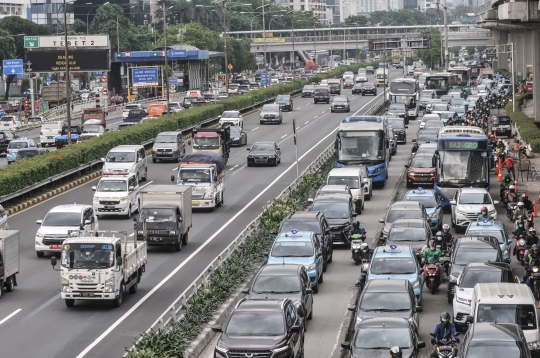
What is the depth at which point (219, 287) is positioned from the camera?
29500mm

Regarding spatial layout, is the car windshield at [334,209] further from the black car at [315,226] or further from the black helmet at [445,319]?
the black helmet at [445,319]

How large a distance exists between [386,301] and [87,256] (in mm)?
8484

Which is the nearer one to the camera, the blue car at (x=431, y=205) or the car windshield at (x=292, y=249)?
the car windshield at (x=292, y=249)

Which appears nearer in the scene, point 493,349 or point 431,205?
point 493,349

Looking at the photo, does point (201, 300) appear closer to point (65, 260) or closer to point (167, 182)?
point (65, 260)

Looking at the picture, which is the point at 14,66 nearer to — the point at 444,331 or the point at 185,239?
the point at 185,239

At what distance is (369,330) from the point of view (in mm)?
22156

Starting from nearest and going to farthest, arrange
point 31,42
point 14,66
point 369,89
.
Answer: point 31,42, point 369,89, point 14,66

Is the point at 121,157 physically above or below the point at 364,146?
below

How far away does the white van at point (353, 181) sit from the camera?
4644 cm

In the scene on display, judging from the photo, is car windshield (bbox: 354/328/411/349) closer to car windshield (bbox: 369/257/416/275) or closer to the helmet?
the helmet

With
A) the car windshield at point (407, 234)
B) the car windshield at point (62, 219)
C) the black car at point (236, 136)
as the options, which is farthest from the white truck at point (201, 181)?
→ the black car at point (236, 136)

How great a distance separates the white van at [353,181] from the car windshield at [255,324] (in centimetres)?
2369

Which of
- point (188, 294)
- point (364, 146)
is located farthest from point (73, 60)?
point (188, 294)
